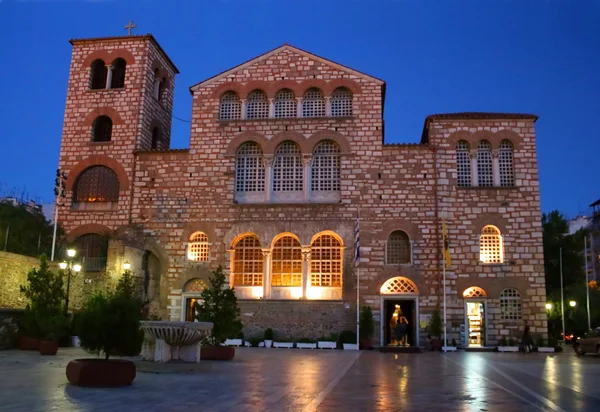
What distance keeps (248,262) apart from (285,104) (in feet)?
28.9

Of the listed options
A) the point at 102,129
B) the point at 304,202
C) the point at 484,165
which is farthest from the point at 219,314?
the point at 102,129

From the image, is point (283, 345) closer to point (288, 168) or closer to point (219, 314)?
point (219, 314)

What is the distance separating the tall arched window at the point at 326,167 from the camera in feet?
99.9

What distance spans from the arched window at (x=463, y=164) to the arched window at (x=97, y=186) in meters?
18.3

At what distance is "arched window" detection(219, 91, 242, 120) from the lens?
32125 millimetres

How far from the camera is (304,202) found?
29.9 m

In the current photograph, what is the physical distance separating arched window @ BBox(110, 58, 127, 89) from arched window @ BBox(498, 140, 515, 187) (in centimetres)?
2131

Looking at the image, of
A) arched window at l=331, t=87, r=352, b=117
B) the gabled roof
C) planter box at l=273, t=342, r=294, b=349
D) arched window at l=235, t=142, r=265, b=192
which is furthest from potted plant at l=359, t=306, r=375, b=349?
the gabled roof

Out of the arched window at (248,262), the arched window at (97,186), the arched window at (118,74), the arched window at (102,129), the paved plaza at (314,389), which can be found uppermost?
the arched window at (118,74)

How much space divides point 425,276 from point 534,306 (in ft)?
17.5

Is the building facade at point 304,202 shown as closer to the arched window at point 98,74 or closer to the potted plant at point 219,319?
the arched window at point 98,74

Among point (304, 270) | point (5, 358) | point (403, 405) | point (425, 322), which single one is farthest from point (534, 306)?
point (5, 358)

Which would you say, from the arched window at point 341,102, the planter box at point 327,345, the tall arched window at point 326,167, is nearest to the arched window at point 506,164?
the arched window at point 341,102

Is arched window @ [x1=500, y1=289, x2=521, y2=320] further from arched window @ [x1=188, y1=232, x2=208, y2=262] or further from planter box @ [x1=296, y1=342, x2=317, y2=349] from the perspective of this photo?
arched window @ [x1=188, y1=232, x2=208, y2=262]
